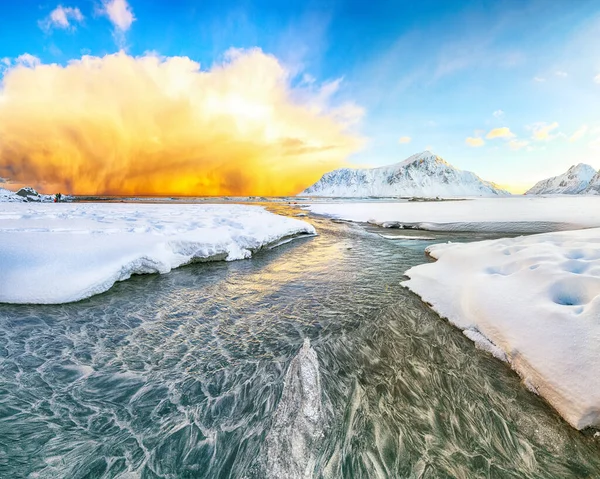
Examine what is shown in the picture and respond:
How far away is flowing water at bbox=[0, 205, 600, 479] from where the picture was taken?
3.07 metres

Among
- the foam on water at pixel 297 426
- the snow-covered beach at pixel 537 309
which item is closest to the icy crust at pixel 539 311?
the snow-covered beach at pixel 537 309

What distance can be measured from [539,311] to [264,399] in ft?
16.2

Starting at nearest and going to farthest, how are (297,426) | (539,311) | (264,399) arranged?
(297,426) < (264,399) < (539,311)

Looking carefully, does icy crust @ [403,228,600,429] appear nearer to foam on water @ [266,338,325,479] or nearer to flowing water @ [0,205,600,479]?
flowing water @ [0,205,600,479]

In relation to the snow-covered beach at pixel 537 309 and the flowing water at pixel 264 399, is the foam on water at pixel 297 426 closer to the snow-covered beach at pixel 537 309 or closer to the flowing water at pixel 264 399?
the flowing water at pixel 264 399

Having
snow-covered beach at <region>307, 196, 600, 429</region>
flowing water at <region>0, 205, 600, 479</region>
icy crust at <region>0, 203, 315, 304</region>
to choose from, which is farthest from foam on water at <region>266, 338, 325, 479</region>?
icy crust at <region>0, 203, 315, 304</region>

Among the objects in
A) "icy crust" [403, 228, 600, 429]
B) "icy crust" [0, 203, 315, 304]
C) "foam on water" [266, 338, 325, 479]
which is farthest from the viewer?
"icy crust" [0, 203, 315, 304]

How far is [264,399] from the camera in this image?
399cm

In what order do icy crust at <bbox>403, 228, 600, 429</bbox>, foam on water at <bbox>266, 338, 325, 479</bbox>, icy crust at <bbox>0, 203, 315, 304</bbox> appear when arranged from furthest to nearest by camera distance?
icy crust at <bbox>0, 203, 315, 304</bbox>
icy crust at <bbox>403, 228, 600, 429</bbox>
foam on water at <bbox>266, 338, 325, 479</bbox>

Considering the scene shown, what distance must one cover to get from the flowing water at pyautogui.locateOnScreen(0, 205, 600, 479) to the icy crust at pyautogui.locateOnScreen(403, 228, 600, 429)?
1.00 ft

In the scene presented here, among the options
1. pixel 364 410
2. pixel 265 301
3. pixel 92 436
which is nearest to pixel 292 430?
pixel 364 410

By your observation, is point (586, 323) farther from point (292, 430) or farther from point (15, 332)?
point (15, 332)

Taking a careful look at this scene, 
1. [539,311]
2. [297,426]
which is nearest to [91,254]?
[297,426]

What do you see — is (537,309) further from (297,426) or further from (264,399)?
(264,399)
